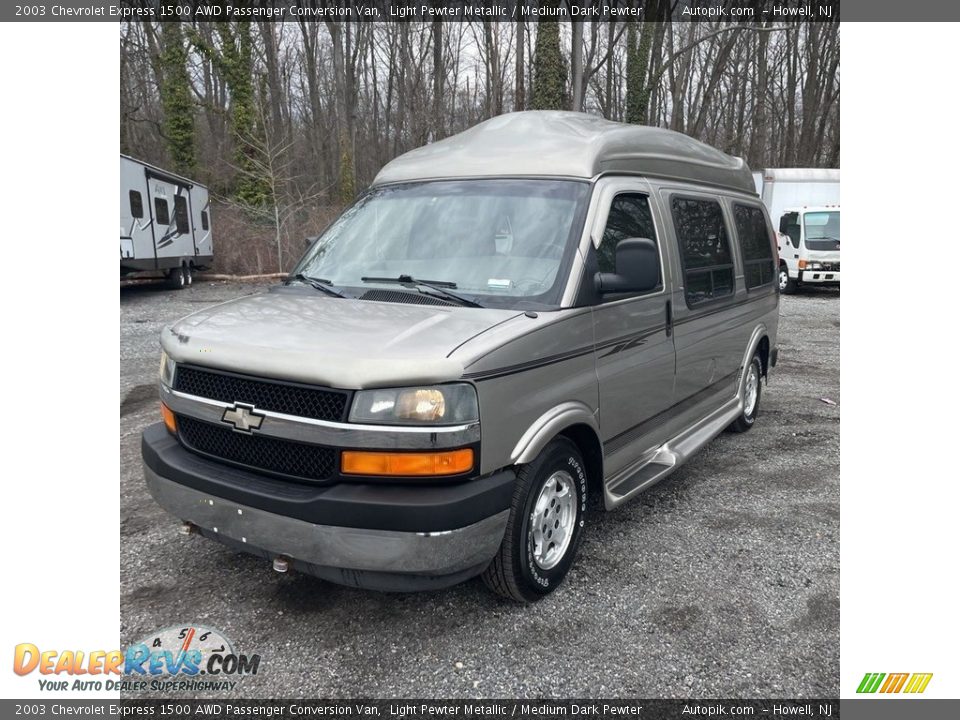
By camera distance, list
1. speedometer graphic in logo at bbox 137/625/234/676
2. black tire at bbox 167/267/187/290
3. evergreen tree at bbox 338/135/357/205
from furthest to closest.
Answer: evergreen tree at bbox 338/135/357/205 → black tire at bbox 167/267/187/290 → speedometer graphic in logo at bbox 137/625/234/676

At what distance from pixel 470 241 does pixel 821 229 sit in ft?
57.1

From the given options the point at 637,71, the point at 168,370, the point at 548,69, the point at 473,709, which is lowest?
the point at 473,709

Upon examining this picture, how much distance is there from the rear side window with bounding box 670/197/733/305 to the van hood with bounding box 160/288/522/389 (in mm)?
2005

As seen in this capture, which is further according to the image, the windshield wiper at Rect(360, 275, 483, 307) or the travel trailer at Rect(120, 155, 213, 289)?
the travel trailer at Rect(120, 155, 213, 289)

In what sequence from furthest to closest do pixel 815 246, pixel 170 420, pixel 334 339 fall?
pixel 815 246 < pixel 170 420 < pixel 334 339

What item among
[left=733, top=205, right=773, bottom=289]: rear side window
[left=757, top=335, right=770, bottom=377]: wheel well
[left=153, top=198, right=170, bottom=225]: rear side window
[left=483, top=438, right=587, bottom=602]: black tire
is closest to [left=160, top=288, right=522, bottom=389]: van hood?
[left=483, top=438, right=587, bottom=602]: black tire

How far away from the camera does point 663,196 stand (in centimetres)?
468

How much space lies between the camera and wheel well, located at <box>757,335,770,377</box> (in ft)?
22.3

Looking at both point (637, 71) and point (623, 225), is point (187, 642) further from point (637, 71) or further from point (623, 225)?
point (637, 71)

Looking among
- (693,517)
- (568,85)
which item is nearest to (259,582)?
(693,517)

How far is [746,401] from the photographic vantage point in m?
6.49

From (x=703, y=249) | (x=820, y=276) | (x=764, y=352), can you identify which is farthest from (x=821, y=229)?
(x=703, y=249)

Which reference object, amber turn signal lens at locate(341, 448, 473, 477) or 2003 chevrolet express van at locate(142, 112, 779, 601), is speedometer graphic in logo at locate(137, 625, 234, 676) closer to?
2003 chevrolet express van at locate(142, 112, 779, 601)

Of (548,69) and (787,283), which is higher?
(548,69)
